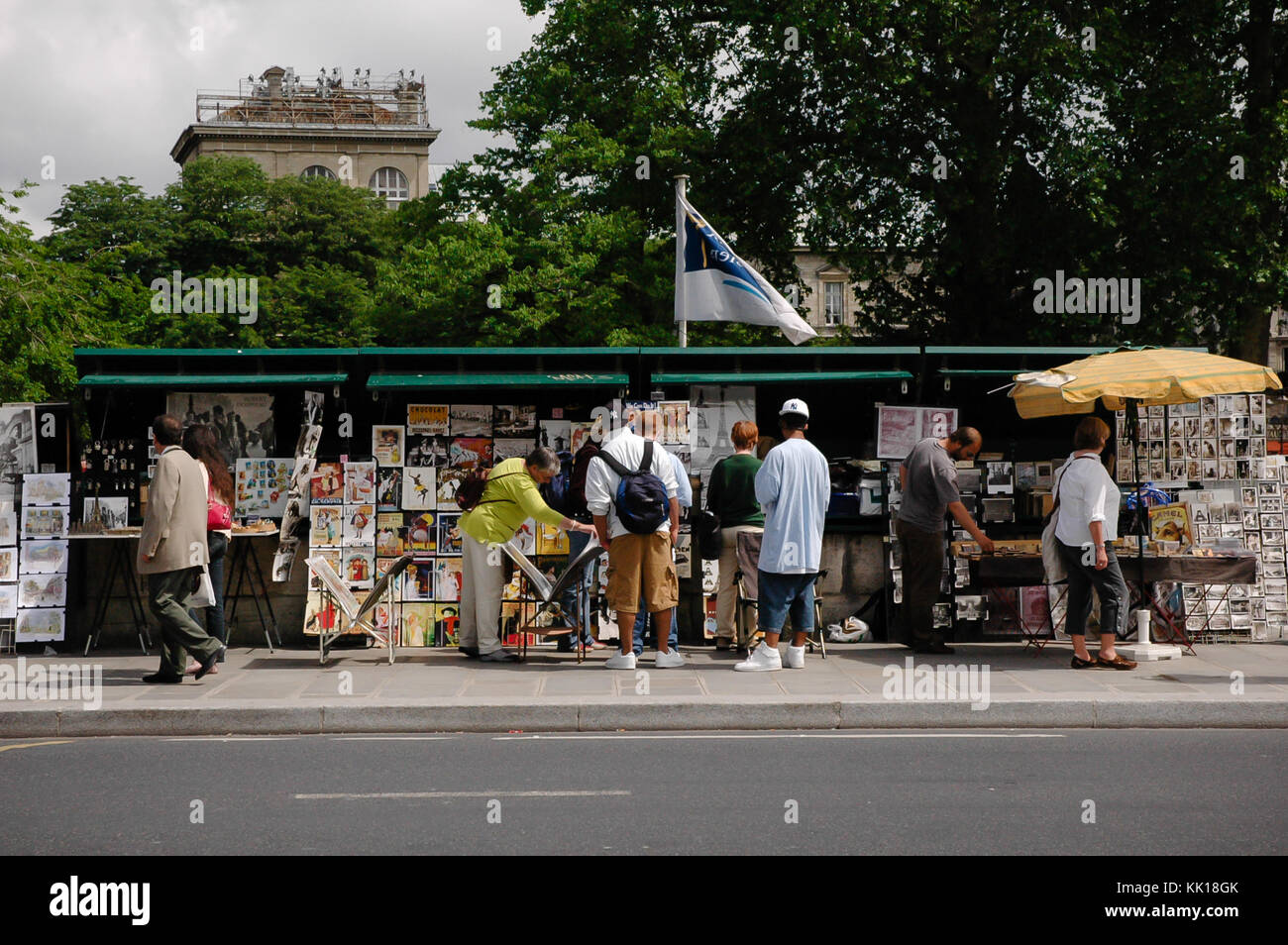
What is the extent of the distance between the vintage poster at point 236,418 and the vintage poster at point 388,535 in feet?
4.36

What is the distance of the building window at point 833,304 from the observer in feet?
239

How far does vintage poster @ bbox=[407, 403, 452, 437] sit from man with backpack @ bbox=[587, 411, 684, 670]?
7.01 ft

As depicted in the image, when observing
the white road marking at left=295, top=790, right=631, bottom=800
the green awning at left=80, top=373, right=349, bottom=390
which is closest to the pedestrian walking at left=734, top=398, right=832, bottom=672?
the white road marking at left=295, top=790, right=631, bottom=800

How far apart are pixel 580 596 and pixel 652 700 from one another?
259 centimetres

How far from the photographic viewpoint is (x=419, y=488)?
39.2 ft

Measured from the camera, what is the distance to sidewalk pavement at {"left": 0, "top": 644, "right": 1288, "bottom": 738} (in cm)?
872

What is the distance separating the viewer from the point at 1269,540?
12.1 m

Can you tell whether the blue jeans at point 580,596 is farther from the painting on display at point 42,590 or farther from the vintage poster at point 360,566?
the painting on display at point 42,590

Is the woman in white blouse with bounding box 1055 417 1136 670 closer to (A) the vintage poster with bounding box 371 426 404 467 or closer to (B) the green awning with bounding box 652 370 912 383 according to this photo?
(B) the green awning with bounding box 652 370 912 383

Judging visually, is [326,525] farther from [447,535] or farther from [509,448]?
[509,448]

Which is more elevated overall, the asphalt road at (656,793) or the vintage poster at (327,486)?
the vintage poster at (327,486)

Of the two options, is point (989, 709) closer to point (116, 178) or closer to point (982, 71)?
point (982, 71)

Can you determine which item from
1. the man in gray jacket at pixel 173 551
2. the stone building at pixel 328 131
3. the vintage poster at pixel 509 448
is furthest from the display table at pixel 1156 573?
the stone building at pixel 328 131

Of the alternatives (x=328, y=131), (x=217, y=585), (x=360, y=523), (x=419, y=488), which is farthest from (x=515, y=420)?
(x=328, y=131)
